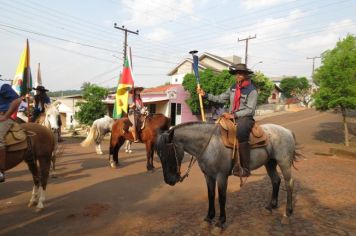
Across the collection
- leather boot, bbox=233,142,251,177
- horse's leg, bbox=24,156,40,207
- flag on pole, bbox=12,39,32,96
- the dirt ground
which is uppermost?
flag on pole, bbox=12,39,32,96

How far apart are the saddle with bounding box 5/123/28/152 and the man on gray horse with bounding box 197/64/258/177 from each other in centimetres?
355

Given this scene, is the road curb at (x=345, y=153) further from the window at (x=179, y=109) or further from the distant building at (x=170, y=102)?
the window at (x=179, y=109)

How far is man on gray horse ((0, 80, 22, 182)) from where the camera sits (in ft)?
17.1

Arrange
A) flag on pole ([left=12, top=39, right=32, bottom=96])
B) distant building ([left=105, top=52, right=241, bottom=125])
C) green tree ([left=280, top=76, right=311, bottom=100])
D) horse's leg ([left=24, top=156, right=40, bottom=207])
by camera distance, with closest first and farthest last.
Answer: horse's leg ([left=24, top=156, right=40, bottom=207])
flag on pole ([left=12, top=39, right=32, bottom=96])
distant building ([left=105, top=52, right=241, bottom=125])
green tree ([left=280, top=76, right=311, bottom=100])


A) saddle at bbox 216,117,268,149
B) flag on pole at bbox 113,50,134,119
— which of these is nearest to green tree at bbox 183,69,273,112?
flag on pole at bbox 113,50,134,119

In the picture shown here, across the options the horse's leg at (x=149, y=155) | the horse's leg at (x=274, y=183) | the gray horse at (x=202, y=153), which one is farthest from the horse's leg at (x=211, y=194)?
the horse's leg at (x=149, y=155)

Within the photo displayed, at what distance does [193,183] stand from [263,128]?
3.38 m

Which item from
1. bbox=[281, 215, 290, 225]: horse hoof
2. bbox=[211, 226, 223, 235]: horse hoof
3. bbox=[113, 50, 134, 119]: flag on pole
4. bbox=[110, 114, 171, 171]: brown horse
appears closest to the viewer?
bbox=[211, 226, 223, 235]: horse hoof

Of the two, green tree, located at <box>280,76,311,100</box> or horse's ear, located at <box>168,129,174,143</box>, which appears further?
green tree, located at <box>280,76,311,100</box>

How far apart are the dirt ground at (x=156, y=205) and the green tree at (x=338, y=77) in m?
7.65

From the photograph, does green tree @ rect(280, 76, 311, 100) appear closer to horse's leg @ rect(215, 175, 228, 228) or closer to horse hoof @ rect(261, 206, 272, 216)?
horse hoof @ rect(261, 206, 272, 216)

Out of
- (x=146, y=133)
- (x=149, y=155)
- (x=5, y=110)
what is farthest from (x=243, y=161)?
(x=146, y=133)

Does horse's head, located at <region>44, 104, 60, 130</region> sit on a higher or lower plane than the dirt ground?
higher

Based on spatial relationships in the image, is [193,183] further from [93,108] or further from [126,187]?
[93,108]
